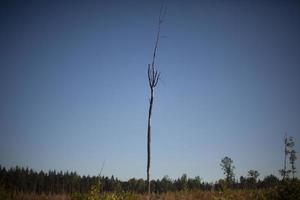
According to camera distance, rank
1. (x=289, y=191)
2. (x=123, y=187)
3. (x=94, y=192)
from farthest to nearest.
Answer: (x=123, y=187) → (x=289, y=191) → (x=94, y=192)

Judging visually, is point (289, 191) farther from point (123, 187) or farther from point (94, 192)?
point (123, 187)

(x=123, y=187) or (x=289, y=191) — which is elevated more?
(x=289, y=191)

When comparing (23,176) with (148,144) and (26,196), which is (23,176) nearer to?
(26,196)

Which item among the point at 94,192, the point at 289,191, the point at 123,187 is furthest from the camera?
the point at 123,187

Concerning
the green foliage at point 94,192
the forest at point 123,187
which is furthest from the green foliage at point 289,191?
the green foliage at point 94,192

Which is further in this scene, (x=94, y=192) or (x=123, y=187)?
(x=123, y=187)

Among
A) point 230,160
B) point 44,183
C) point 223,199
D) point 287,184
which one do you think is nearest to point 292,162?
point 230,160

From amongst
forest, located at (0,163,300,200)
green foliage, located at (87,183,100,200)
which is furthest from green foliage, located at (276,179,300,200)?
green foliage, located at (87,183,100,200)

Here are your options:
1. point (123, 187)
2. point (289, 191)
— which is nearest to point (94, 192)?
point (289, 191)

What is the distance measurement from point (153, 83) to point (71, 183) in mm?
84862

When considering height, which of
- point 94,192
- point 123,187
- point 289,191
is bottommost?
point 123,187

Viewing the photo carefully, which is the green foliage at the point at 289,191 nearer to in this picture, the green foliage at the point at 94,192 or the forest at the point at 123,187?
the forest at the point at 123,187

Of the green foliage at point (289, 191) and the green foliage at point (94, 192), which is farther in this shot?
the green foliage at point (289, 191)

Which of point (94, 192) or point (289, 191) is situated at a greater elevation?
point (94, 192)
